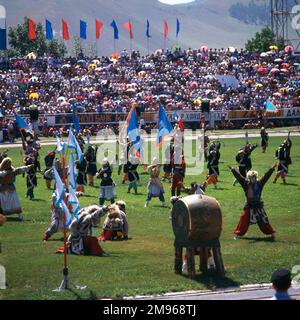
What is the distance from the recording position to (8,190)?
2538cm

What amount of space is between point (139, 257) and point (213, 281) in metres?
3.10

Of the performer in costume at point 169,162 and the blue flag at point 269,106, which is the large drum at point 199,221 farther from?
the blue flag at point 269,106

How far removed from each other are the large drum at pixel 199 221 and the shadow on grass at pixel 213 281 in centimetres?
68

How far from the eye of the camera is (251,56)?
8725cm

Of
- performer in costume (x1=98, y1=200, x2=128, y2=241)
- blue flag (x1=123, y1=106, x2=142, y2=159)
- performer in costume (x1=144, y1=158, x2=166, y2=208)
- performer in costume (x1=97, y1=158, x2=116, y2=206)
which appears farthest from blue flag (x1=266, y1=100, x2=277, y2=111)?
performer in costume (x1=98, y1=200, x2=128, y2=241)

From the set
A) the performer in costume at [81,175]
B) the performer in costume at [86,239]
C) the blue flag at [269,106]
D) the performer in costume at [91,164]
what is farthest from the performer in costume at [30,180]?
the blue flag at [269,106]

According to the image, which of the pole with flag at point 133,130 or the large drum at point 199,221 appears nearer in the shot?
the large drum at point 199,221

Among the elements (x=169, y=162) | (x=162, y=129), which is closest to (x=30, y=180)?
(x=162, y=129)

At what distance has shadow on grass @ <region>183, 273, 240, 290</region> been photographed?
57.9 ft

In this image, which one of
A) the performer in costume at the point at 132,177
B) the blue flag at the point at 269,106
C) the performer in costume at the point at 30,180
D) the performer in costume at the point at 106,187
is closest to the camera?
the performer in costume at the point at 106,187

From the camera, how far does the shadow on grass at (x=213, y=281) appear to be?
17641mm

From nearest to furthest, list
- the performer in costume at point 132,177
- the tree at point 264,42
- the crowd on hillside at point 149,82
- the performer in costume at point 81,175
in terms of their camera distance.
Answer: the performer in costume at point 132,177, the performer in costume at point 81,175, the crowd on hillside at point 149,82, the tree at point 264,42

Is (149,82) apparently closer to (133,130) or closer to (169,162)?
(169,162)

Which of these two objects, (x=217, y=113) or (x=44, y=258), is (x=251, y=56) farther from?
(x=44, y=258)
